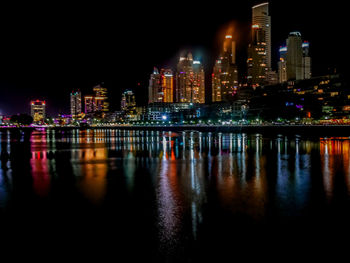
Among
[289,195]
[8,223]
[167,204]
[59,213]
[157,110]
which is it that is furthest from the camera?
[157,110]

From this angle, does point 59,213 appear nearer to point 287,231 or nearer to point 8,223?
point 8,223

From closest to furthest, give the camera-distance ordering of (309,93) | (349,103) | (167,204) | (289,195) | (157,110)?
(167,204)
(289,195)
(349,103)
(309,93)
(157,110)

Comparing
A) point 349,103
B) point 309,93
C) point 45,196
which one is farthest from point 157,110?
point 45,196

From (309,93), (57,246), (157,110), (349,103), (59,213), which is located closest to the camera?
(57,246)

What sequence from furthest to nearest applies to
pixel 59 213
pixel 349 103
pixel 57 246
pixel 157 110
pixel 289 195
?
pixel 157 110
pixel 349 103
pixel 289 195
pixel 59 213
pixel 57 246

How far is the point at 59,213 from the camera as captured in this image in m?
9.49

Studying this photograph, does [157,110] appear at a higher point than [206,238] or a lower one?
higher

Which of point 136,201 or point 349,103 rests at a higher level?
point 349,103

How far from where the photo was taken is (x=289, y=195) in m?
11.4

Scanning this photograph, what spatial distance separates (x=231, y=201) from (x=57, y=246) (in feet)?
18.6

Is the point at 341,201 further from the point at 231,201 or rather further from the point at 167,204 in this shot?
the point at 167,204

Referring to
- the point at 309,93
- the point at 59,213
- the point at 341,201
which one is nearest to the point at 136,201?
the point at 59,213

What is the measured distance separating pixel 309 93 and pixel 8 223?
117 m

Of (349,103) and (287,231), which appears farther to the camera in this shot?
(349,103)
